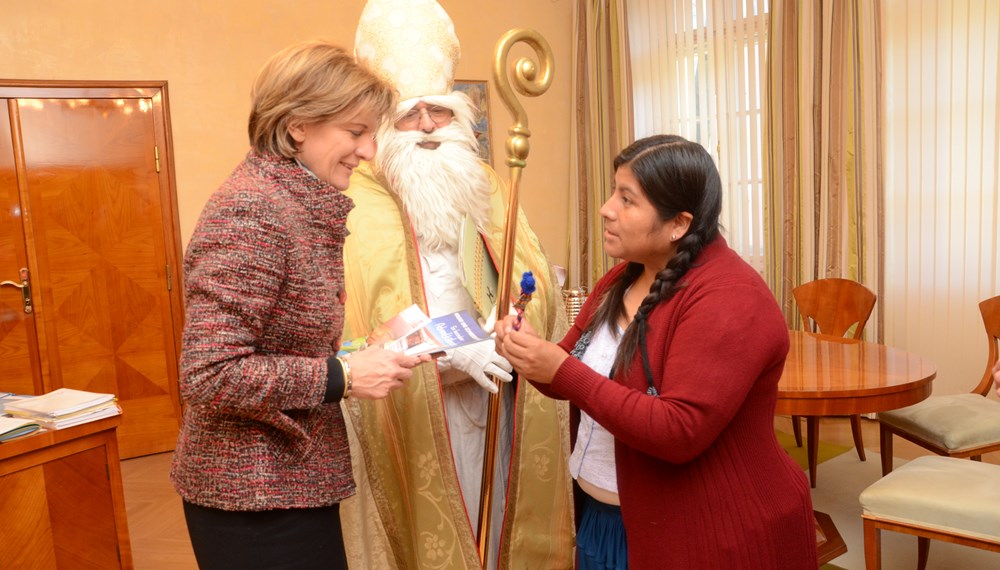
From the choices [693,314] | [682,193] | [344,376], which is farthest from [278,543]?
[682,193]

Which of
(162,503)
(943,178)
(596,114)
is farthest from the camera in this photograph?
(596,114)

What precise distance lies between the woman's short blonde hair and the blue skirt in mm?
951

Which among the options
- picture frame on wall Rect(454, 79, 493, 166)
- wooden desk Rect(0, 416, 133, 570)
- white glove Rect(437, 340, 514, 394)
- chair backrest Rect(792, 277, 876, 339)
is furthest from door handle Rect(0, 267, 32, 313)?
chair backrest Rect(792, 277, 876, 339)

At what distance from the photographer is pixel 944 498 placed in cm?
205

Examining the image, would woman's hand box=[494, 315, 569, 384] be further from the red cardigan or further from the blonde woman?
the blonde woman

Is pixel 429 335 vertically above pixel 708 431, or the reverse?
pixel 429 335

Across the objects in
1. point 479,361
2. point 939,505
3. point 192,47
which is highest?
point 192,47

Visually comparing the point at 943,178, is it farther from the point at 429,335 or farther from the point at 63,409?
the point at 63,409

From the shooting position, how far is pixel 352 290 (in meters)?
2.10

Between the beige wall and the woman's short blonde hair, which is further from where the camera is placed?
the beige wall

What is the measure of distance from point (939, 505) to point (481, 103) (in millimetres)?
4070

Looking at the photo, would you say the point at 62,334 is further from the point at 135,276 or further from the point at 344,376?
the point at 344,376

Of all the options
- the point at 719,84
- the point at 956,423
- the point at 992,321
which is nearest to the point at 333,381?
the point at 956,423

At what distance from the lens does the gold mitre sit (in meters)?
2.34
